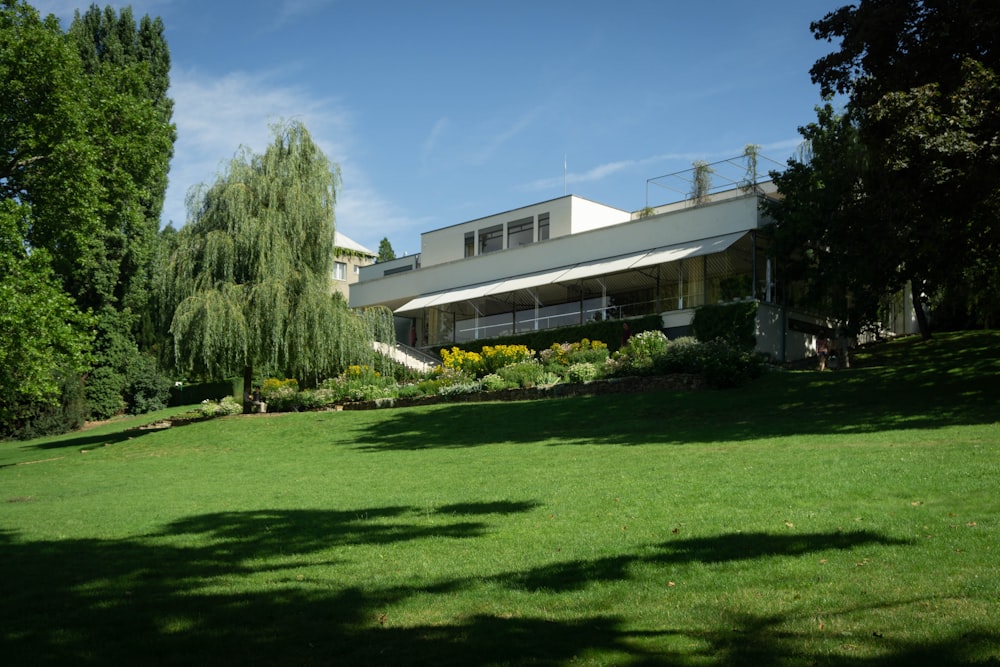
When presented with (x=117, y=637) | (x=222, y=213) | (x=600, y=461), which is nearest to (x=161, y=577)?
(x=117, y=637)

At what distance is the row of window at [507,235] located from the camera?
43000 millimetres

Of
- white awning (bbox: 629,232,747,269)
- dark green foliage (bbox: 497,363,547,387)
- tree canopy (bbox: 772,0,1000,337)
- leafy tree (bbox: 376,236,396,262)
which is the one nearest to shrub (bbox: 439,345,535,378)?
dark green foliage (bbox: 497,363,547,387)

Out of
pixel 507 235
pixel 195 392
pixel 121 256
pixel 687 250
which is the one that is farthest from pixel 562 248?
pixel 121 256

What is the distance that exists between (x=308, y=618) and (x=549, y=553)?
2.61m

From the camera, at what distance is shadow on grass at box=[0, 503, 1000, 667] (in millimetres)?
5121

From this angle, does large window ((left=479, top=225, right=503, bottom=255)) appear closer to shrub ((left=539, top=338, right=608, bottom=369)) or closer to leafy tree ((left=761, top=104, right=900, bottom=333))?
shrub ((left=539, top=338, right=608, bottom=369))

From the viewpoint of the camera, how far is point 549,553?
26.1ft

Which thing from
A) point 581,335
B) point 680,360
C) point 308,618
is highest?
point 581,335

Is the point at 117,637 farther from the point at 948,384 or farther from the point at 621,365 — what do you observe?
the point at 621,365

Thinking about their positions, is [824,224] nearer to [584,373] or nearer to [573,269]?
[584,373]

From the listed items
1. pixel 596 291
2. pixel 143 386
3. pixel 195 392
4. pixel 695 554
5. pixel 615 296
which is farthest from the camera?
pixel 195 392

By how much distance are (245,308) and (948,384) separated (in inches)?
774

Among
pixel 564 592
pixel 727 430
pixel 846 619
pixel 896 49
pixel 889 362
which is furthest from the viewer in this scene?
pixel 889 362

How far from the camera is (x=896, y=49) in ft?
62.5
